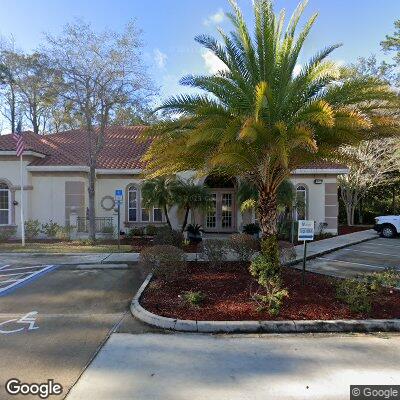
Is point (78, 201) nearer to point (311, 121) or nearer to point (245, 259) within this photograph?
point (245, 259)

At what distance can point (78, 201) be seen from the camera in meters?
18.9

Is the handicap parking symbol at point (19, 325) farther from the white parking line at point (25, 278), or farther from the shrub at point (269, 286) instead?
the shrub at point (269, 286)

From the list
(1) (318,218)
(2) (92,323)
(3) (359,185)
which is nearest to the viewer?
(2) (92,323)

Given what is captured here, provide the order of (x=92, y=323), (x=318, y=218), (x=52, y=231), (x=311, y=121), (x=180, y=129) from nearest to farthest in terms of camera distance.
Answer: (x=92, y=323)
(x=311, y=121)
(x=180, y=129)
(x=52, y=231)
(x=318, y=218)

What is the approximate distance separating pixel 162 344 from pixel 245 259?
5804 mm

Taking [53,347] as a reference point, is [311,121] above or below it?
above

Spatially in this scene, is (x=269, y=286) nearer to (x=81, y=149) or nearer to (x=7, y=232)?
(x=7, y=232)

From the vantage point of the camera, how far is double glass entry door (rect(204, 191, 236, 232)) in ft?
70.3

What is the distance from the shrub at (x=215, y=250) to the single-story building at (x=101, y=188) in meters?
7.87

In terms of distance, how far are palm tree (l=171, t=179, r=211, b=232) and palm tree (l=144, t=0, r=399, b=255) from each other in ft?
23.2

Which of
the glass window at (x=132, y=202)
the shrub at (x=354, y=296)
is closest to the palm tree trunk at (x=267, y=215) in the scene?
the shrub at (x=354, y=296)

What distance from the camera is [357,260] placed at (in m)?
13.2

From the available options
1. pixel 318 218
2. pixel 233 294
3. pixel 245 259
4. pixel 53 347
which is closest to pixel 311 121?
pixel 233 294

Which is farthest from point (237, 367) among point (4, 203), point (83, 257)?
point (4, 203)
